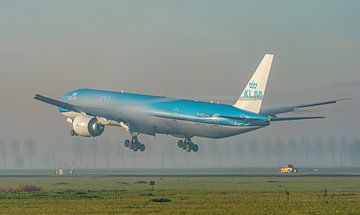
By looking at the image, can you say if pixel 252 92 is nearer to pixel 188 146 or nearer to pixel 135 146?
pixel 188 146

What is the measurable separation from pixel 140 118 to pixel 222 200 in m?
61.9

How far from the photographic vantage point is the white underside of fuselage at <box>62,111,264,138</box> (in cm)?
12450

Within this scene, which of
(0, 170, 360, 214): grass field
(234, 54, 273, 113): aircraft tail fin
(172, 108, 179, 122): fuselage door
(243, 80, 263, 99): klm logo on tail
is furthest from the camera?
(172, 108, 179, 122): fuselage door

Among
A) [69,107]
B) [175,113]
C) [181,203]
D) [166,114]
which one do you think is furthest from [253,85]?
[181,203]

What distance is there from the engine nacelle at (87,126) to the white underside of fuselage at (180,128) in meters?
2.08

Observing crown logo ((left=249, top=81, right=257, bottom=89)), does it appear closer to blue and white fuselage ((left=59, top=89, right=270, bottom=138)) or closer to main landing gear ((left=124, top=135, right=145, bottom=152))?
blue and white fuselage ((left=59, top=89, right=270, bottom=138))

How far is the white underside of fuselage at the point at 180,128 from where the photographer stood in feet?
408

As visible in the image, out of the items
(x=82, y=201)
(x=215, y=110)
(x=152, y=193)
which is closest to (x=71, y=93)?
(x=215, y=110)

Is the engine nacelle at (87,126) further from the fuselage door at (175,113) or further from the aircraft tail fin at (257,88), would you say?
the aircraft tail fin at (257,88)

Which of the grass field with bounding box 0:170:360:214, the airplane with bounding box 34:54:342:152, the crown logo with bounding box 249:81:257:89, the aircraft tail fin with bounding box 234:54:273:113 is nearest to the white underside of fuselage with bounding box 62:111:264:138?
the airplane with bounding box 34:54:342:152

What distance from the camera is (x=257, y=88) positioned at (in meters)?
125

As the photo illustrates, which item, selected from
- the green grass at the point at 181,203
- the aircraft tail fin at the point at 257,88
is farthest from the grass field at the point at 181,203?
the aircraft tail fin at the point at 257,88

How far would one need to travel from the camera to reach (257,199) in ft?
254

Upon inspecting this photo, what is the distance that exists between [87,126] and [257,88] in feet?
104
